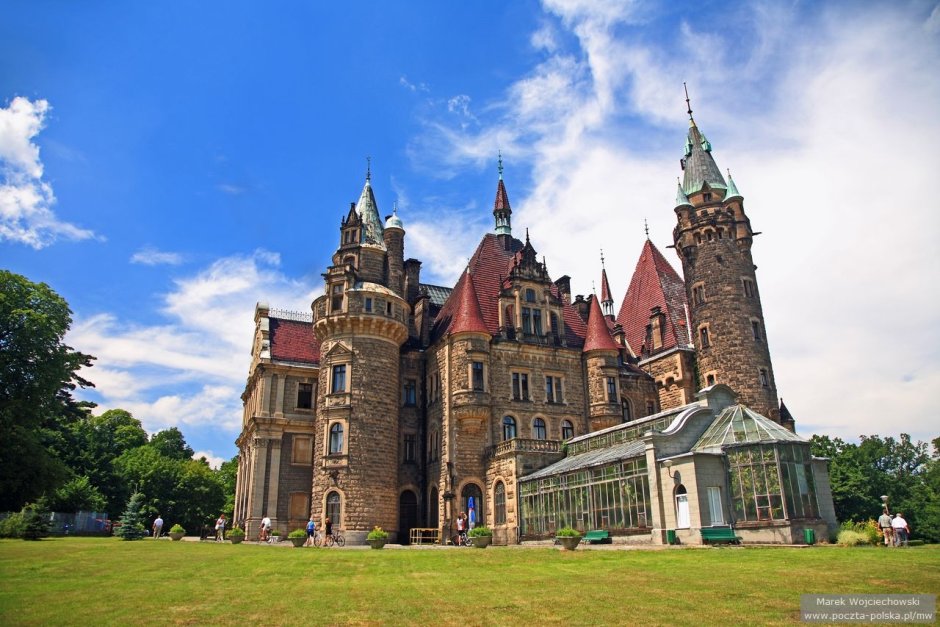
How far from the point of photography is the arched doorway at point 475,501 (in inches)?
1481

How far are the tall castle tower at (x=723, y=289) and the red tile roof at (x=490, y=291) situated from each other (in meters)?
7.91

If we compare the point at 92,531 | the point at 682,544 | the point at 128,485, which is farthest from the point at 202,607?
the point at 128,485

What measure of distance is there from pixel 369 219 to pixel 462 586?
34588mm

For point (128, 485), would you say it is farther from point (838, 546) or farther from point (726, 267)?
point (838, 546)


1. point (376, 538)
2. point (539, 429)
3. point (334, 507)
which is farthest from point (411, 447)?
point (376, 538)

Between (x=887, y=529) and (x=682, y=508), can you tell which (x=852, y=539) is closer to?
(x=887, y=529)

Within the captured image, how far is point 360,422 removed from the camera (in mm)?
38469

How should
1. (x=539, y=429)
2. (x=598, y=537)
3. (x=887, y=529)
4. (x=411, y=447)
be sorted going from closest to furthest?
1. (x=887, y=529)
2. (x=598, y=537)
3. (x=539, y=429)
4. (x=411, y=447)

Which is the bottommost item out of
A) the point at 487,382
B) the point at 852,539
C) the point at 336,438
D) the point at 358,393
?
the point at 852,539

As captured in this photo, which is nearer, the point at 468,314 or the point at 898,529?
the point at 898,529

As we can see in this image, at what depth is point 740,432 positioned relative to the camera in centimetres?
2722

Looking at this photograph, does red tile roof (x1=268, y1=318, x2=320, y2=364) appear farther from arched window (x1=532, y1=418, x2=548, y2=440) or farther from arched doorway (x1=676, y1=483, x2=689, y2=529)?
arched doorway (x1=676, y1=483, x2=689, y2=529)

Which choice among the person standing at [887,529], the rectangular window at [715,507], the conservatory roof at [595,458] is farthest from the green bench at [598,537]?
the person standing at [887,529]

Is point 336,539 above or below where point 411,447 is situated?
below
